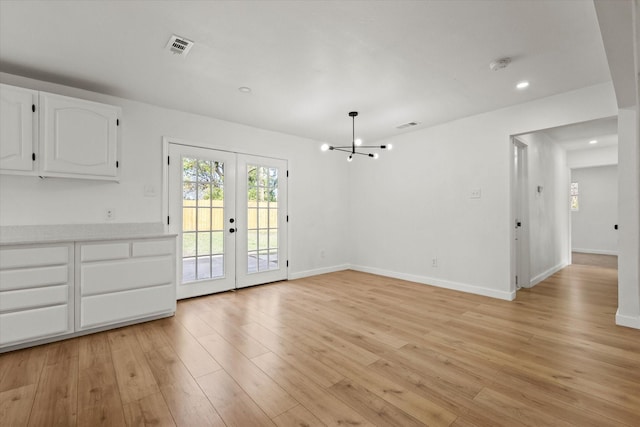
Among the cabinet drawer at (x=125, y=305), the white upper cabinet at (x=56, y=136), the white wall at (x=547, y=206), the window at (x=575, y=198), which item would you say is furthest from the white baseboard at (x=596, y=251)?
the white upper cabinet at (x=56, y=136)

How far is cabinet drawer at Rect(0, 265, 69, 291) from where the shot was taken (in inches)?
97.6

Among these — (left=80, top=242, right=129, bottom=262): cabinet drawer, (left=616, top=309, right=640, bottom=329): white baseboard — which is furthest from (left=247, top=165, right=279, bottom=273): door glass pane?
(left=616, top=309, right=640, bottom=329): white baseboard

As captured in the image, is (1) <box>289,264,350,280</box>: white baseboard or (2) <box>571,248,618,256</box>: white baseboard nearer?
(1) <box>289,264,350,280</box>: white baseboard

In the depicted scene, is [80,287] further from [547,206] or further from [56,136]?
[547,206]

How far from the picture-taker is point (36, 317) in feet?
8.42

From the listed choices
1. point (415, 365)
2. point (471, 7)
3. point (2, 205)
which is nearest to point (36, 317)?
point (2, 205)

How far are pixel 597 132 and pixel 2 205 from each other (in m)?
8.66

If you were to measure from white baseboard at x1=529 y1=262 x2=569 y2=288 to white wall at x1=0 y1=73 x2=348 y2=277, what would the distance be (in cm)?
336

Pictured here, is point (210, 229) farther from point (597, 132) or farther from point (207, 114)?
point (597, 132)

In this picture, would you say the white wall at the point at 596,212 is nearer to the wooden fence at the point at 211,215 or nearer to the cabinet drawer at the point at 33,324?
the wooden fence at the point at 211,215

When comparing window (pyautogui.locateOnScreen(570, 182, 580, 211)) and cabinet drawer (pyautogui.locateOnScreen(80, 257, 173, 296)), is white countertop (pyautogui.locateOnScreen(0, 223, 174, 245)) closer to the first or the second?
cabinet drawer (pyautogui.locateOnScreen(80, 257, 173, 296))

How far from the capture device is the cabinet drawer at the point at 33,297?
247 cm

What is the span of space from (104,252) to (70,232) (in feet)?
1.99

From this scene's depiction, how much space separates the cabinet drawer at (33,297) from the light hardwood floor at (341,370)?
0.40 meters
